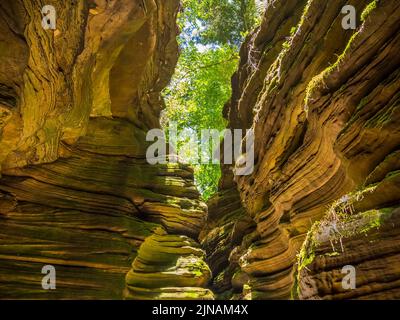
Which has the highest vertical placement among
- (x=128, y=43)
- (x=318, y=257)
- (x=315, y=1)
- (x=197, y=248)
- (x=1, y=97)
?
(x=128, y=43)

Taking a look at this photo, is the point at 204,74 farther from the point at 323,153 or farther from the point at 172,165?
the point at 323,153

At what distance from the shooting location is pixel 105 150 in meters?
12.3

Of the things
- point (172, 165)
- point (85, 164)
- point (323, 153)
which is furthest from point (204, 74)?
point (323, 153)

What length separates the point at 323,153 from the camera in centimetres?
866

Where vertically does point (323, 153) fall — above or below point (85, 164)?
below

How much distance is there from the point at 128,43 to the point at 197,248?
6.57m

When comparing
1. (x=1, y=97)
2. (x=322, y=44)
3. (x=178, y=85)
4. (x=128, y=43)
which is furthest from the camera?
(x=178, y=85)

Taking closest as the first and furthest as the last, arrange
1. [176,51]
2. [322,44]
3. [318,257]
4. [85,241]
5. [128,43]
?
[318,257] → [322,44] → [85,241] → [128,43] → [176,51]

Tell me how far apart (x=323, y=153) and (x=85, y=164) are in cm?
647

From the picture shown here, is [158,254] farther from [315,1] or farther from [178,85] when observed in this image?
[178,85]

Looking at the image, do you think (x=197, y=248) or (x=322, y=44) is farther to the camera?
(x=197, y=248)

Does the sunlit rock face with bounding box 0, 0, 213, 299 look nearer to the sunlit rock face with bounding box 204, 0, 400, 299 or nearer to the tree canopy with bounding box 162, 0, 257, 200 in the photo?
the sunlit rock face with bounding box 204, 0, 400, 299

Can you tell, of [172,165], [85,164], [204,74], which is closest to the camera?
[85,164]

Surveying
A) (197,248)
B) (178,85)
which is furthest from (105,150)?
(178,85)
